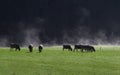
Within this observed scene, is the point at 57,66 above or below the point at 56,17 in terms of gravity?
below

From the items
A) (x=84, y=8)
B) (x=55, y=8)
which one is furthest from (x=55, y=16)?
(x=84, y=8)

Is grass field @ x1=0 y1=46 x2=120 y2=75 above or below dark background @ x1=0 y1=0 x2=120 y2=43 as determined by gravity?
below

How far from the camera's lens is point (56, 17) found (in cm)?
18725

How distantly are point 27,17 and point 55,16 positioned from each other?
13.2m

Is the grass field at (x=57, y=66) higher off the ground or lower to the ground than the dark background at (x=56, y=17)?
lower

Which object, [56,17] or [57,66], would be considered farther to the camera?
[56,17]

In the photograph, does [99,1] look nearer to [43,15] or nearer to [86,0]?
[86,0]

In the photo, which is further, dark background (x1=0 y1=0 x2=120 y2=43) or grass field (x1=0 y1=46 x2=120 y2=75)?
dark background (x1=0 y1=0 x2=120 y2=43)

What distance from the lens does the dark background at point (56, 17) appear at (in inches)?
7136

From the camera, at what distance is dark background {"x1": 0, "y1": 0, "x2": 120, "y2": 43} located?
181250 mm

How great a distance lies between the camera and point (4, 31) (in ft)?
596

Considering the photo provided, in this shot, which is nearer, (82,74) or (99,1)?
(82,74)

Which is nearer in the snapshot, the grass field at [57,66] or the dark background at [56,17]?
the grass field at [57,66]

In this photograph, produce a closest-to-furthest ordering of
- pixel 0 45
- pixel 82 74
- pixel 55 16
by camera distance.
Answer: pixel 82 74 < pixel 0 45 < pixel 55 16
